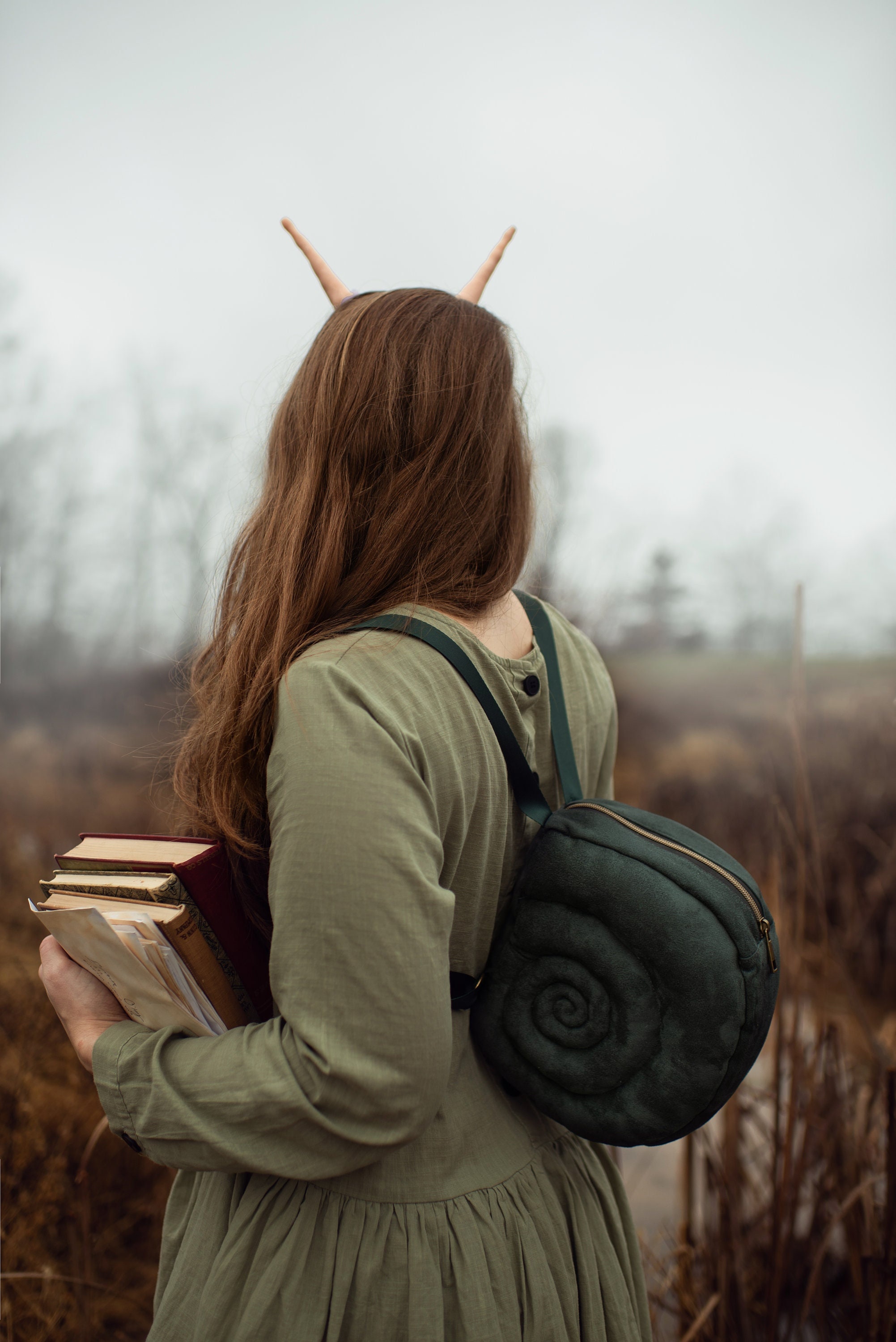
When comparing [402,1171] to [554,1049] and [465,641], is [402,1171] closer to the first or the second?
[554,1049]

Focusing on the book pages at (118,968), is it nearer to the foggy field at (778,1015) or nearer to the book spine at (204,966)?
the book spine at (204,966)

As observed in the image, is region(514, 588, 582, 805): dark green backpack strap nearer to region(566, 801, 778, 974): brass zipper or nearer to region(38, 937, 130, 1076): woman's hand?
region(566, 801, 778, 974): brass zipper

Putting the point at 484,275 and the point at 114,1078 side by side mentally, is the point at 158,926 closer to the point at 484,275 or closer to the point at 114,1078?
the point at 114,1078

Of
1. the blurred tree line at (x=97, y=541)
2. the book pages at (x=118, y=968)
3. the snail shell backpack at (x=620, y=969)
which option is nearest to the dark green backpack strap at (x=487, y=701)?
the snail shell backpack at (x=620, y=969)

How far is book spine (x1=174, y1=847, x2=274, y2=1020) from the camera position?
59cm

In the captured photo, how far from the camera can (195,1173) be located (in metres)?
0.71

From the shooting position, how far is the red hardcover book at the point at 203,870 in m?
0.59

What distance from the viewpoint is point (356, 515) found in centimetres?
66

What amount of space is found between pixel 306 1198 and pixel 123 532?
2.40 metres

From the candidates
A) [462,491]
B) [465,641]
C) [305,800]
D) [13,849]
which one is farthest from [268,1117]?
[13,849]

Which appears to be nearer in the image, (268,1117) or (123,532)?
(268,1117)

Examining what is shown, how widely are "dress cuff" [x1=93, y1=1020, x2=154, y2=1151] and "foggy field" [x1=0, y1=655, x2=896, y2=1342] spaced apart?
0.68 feet

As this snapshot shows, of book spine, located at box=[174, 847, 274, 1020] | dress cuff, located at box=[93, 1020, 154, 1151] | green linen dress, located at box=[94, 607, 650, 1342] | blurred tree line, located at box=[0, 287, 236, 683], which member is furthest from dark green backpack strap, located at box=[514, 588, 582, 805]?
blurred tree line, located at box=[0, 287, 236, 683]

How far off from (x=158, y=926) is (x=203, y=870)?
0.05m
